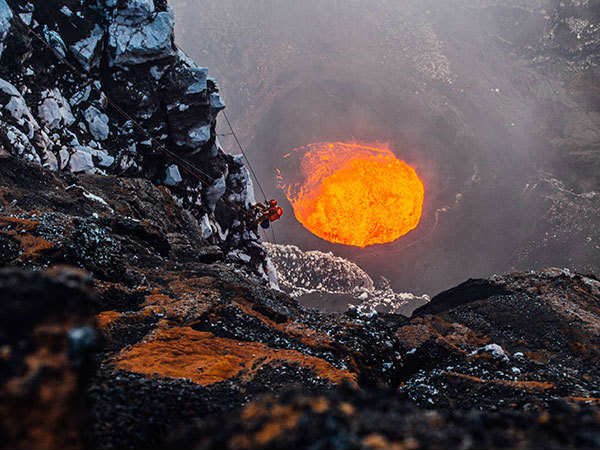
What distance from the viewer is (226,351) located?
592 cm

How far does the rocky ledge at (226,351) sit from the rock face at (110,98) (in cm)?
277

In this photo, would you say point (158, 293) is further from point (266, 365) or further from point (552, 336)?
point (552, 336)

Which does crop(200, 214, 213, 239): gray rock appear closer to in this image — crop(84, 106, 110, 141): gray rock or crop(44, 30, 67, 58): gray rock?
crop(84, 106, 110, 141): gray rock

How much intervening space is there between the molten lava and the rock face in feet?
58.7

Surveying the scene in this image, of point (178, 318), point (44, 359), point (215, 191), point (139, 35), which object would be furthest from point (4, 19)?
point (44, 359)

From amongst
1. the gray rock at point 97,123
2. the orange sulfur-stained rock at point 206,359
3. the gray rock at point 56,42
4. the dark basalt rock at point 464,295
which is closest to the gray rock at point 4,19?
the gray rock at point 56,42

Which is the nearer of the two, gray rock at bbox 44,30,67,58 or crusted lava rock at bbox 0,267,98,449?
crusted lava rock at bbox 0,267,98,449

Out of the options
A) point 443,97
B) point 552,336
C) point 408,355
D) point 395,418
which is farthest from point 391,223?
point 395,418

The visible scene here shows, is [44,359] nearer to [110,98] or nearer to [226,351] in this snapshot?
[226,351]

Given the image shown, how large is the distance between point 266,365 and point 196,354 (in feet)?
3.86

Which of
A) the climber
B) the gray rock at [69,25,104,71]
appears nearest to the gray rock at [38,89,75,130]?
the gray rock at [69,25,104,71]

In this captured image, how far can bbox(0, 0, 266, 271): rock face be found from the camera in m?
12.7

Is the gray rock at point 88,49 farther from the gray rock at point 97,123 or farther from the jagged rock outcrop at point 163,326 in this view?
the jagged rock outcrop at point 163,326

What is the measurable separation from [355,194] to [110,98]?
26.5 metres
